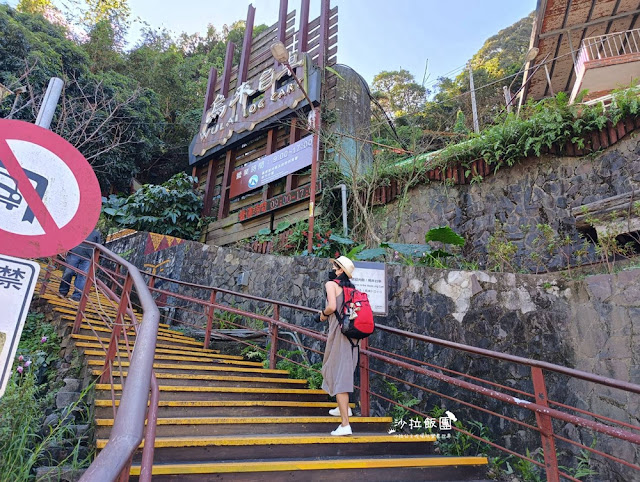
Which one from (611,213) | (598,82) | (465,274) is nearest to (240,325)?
(465,274)

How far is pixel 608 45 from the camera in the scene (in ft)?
36.1

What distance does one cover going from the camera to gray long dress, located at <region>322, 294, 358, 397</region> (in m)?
3.79

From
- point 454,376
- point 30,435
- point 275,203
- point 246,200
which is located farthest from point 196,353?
point 246,200

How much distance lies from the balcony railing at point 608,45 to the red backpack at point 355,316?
9.69 m

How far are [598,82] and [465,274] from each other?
8.05m

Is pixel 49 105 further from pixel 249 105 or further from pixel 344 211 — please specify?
pixel 249 105

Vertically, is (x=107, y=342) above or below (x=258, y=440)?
above

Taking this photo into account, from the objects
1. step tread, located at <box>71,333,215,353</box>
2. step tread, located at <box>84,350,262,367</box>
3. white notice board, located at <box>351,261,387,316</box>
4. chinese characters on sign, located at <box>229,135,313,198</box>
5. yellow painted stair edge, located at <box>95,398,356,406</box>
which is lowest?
yellow painted stair edge, located at <box>95,398,356,406</box>

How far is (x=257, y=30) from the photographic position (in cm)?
2075

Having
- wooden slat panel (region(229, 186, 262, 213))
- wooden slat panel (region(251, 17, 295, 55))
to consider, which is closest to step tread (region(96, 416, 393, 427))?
wooden slat panel (region(229, 186, 262, 213))

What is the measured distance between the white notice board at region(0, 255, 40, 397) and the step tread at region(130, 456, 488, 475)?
1.26 metres

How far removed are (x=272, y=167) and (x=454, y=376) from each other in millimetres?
7398

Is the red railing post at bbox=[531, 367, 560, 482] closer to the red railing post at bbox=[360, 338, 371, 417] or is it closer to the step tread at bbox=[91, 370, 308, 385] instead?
the red railing post at bbox=[360, 338, 371, 417]

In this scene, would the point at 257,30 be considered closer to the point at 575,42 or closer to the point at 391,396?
the point at 575,42
